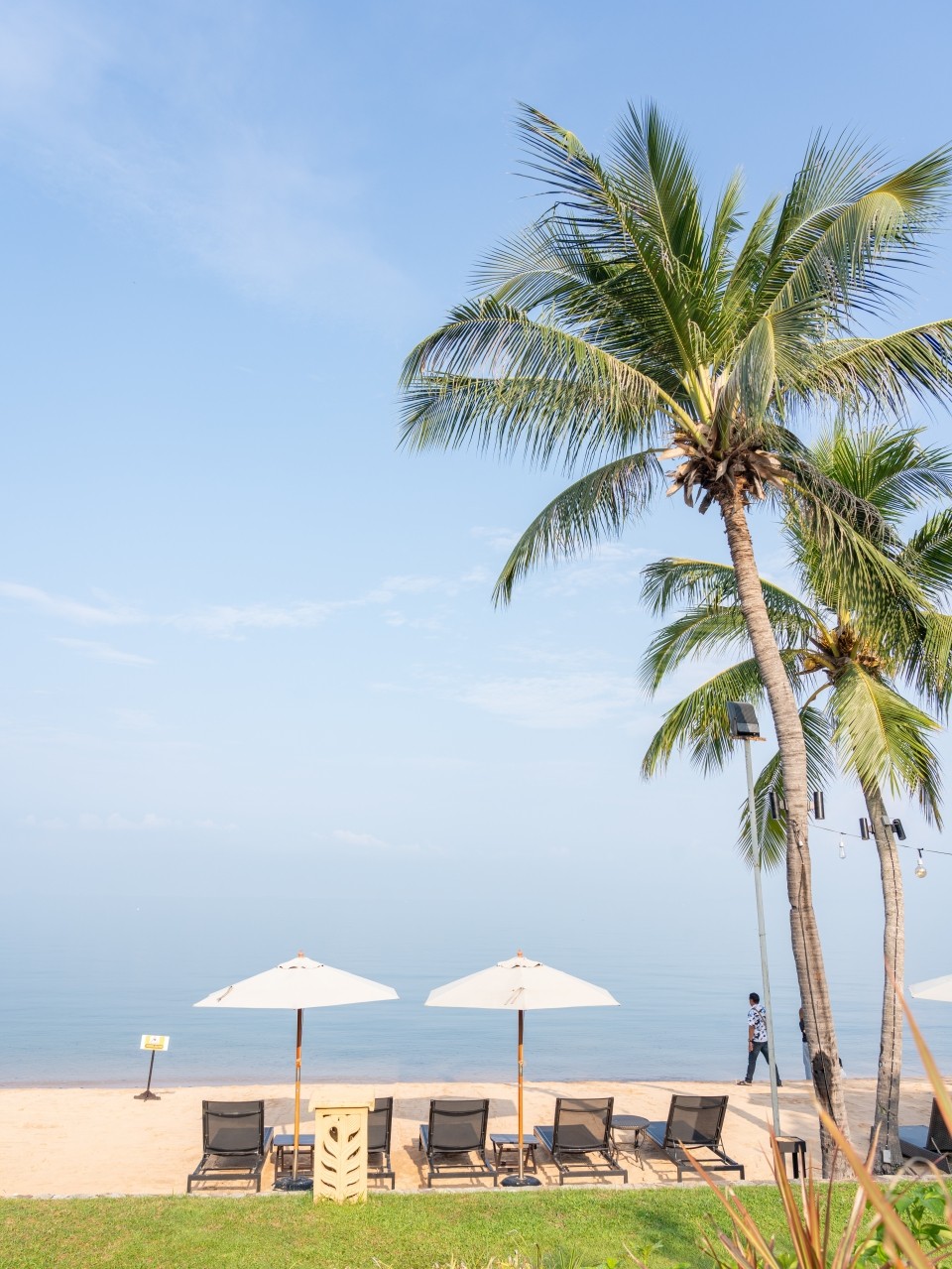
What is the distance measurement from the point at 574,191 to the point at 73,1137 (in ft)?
41.3

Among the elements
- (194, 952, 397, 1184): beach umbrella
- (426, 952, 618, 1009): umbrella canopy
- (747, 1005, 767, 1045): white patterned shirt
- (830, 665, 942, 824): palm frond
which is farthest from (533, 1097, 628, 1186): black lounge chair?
(747, 1005, 767, 1045): white patterned shirt

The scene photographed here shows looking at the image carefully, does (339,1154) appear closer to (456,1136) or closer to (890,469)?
(456,1136)

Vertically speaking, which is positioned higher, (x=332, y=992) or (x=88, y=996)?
(x=332, y=992)

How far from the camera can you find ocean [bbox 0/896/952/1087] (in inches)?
923

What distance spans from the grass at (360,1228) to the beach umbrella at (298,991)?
5.87ft

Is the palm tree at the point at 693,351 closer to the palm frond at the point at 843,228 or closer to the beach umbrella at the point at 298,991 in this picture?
the palm frond at the point at 843,228

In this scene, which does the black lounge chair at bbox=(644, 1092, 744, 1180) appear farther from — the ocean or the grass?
the ocean

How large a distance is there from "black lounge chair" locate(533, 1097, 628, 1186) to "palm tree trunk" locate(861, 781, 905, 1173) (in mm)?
2888

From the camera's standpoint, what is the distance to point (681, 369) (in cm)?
1012

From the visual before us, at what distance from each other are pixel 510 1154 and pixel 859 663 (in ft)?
22.9

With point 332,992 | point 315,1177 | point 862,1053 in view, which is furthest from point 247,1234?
point 862,1053

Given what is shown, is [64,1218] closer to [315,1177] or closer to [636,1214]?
[315,1177]

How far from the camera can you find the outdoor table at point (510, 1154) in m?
9.93

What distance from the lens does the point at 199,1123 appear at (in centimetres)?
1316
